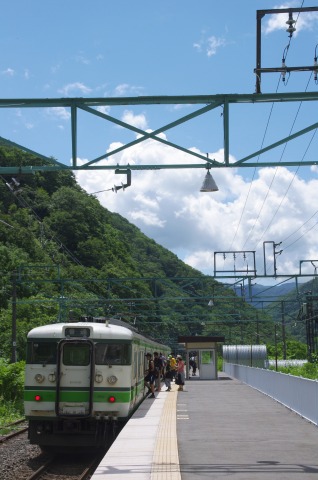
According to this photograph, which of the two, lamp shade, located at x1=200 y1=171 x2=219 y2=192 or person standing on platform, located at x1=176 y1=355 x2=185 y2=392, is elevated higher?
lamp shade, located at x1=200 y1=171 x2=219 y2=192

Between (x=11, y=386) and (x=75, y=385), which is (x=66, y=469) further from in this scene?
(x=11, y=386)

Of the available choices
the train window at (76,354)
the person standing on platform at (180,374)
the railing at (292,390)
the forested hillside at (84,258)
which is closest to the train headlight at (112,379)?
the train window at (76,354)

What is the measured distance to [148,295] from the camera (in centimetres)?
8338

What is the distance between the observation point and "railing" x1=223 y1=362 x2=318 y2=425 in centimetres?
1600

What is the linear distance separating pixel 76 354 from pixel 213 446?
422cm

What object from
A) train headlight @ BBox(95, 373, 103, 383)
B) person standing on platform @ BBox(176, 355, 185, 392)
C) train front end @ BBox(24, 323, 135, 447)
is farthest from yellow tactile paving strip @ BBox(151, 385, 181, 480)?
person standing on platform @ BBox(176, 355, 185, 392)

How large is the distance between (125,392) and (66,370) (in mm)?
1269

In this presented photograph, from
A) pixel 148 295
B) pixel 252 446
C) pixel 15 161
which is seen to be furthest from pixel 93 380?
pixel 15 161

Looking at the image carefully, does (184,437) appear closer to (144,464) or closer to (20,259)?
(144,464)

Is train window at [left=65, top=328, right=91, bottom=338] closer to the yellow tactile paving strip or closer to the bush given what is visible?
the yellow tactile paving strip

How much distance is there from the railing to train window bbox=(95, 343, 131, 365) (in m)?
3.83

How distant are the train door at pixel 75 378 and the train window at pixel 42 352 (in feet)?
0.53

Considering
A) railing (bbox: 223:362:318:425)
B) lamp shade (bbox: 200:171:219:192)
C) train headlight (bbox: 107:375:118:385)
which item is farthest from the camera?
railing (bbox: 223:362:318:425)

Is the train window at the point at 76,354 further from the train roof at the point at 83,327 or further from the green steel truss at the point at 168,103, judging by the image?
the green steel truss at the point at 168,103
